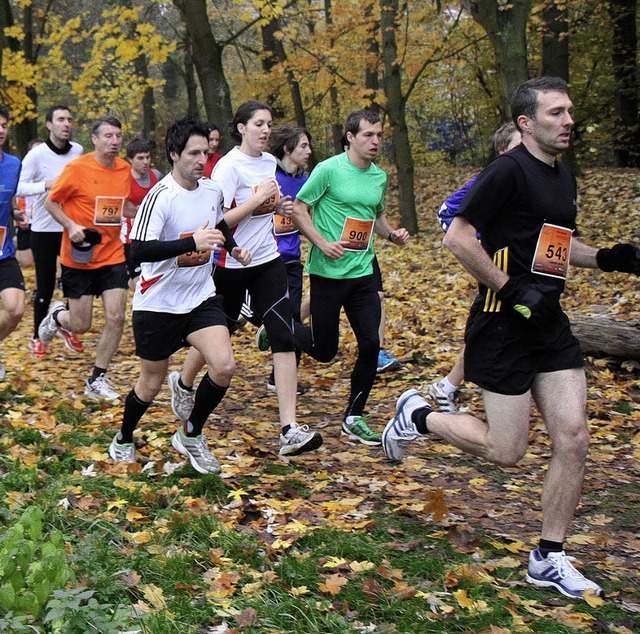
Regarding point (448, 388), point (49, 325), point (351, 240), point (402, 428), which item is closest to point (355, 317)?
point (351, 240)

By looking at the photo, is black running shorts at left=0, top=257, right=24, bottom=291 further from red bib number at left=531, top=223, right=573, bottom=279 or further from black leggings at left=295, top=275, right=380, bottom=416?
red bib number at left=531, top=223, right=573, bottom=279

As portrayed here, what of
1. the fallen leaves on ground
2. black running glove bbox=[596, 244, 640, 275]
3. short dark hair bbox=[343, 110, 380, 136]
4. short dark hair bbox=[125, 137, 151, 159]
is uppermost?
short dark hair bbox=[343, 110, 380, 136]

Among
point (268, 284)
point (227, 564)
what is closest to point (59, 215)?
point (268, 284)

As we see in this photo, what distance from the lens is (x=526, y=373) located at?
4137 millimetres

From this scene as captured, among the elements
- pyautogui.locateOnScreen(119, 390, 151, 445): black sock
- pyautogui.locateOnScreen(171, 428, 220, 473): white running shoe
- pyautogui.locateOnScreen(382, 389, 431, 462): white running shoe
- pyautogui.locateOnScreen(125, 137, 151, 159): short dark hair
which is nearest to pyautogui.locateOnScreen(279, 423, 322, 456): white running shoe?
pyautogui.locateOnScreen(171, 428, 220, 473): white running shoe

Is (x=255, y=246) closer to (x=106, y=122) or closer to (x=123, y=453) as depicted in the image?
(x=123, y=453)

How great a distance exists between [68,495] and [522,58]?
29.1 feet

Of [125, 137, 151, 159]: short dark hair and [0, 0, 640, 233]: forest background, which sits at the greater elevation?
[0, 0, 640, 233]: forest background

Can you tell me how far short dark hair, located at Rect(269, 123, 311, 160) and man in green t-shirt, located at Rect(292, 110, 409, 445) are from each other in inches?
33.1

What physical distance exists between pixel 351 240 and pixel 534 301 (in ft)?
8.72

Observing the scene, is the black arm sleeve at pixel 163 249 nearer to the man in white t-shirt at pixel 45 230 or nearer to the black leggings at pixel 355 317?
the black leggings at pixel 355 317

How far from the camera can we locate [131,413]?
5.71 meters

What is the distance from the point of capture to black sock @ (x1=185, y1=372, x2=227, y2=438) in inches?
218

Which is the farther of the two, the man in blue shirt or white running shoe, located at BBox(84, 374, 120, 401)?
white running shoe, located at BBox(84, 374, 120, 401)
